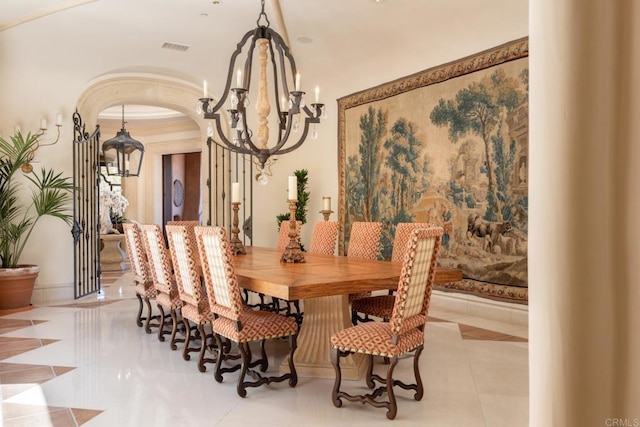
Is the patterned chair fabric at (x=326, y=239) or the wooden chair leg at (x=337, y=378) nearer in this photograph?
the wooden chair leg at (x=337, y=378)

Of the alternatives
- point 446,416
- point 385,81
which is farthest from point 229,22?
point 446,416

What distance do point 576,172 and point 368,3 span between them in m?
5.20

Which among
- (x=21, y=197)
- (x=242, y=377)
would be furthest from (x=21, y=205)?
(x=242, y=377)

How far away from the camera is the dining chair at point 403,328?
2.49 metres

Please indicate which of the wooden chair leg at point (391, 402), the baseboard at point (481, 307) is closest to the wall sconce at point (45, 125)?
the baseboard at point (481, 307)

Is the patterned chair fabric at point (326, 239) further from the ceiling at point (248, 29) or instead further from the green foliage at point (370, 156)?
the ceiling at point (248, 29)

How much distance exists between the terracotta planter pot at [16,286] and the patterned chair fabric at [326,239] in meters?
3.50

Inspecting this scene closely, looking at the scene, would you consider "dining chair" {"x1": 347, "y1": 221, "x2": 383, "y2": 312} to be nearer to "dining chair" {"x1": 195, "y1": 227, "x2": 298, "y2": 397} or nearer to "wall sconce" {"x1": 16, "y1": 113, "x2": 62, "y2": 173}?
"dining chair" {"x1": 195, "y1": 227, "x2": 298, "y2": 397}

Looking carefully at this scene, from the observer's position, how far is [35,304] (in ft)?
19.7

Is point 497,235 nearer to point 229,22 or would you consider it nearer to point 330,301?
point 330,301

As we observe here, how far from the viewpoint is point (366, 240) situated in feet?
14.7

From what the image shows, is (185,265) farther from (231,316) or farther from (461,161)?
(461,161)

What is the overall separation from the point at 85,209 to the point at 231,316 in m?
4.76

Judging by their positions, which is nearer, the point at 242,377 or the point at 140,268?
the point at 242,377
